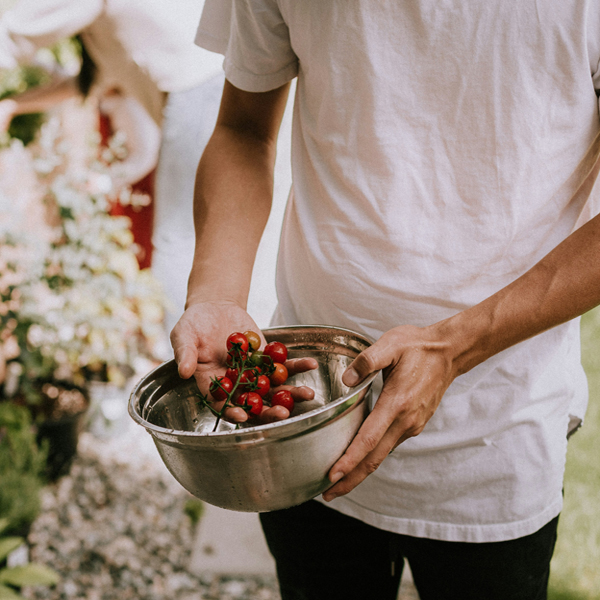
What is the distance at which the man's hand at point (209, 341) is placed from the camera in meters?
1.07

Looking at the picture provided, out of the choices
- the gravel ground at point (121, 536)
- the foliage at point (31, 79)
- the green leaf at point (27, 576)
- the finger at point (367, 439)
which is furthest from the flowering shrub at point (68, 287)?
the finger at point (367, 439)

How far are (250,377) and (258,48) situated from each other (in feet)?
2.21

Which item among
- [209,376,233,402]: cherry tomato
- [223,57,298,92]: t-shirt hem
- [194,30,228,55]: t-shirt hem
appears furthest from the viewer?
[194,30,228,55]: t-shirt hem

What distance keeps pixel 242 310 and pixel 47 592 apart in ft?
6.42

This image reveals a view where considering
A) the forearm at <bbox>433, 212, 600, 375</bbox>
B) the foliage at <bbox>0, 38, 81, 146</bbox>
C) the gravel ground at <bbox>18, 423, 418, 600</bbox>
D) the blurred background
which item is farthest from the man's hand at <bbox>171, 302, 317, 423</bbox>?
the foliage at <bbox>0, 38, 81, 146</bbox>

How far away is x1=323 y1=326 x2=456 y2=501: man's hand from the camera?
0.90 metres

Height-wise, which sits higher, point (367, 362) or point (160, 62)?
point (367, 362)

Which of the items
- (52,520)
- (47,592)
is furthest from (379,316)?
(52,520)

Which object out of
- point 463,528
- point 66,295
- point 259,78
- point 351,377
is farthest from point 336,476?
point 66,295

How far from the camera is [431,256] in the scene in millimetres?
1065

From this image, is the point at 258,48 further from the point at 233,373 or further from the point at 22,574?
the point at 22,574

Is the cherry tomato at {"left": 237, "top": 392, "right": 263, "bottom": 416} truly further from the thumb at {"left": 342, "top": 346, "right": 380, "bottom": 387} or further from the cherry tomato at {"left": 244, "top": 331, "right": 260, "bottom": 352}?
the thumb at {"left": 342, "top": 346, "right": 380, "bottom": 387}

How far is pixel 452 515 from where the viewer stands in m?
1.15

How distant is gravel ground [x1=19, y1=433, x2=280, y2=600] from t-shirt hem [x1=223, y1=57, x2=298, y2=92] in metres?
2.11
